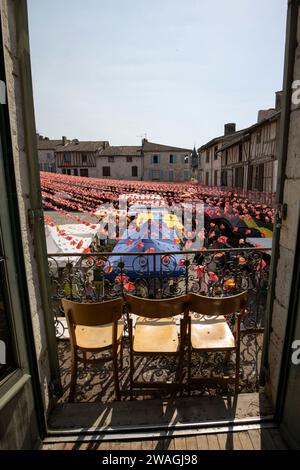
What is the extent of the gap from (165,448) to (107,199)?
38.8 ft

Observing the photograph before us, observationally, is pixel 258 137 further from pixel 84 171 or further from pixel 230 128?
pixel 84 171

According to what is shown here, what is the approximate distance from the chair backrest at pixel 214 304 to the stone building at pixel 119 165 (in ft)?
134

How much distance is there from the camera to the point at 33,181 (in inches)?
90.1

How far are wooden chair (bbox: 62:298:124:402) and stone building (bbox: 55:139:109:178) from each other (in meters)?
41.3

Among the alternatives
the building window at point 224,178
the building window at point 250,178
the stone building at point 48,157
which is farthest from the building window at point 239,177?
the stone building at point 48,157

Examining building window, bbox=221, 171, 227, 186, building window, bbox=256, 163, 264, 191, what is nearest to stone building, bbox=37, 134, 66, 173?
building window, bbox=221, 171, 227, 186

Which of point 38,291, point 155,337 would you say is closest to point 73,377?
point 155,337

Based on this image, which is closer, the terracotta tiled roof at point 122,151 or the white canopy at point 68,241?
the white canopy at point 68,241

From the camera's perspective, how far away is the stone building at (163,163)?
1650 inches

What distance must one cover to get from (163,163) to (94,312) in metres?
41.4

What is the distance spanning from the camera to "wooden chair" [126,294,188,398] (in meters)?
2.56

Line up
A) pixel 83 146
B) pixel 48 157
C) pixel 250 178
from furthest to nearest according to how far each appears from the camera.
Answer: pixel 48 157 < pixel 83 146 < pixel 250 178

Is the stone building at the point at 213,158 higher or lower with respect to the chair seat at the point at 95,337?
higher

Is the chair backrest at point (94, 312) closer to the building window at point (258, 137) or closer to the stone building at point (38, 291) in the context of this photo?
the stone building at point (38, 291)
